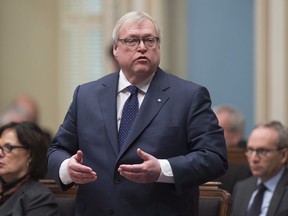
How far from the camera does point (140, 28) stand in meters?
4.55

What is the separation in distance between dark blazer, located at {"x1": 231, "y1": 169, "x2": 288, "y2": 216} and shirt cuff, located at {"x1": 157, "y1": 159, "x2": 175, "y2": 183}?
6.07 ft

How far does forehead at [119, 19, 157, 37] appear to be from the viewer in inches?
179

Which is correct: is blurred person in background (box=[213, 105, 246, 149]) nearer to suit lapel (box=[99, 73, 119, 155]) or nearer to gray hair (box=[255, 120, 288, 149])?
gray hair (box=[255, 120, 288, 149])

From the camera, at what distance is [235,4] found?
31.2ft

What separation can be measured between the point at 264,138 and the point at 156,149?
8.15ft

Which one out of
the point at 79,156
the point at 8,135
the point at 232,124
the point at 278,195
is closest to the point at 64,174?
the point at 79,156

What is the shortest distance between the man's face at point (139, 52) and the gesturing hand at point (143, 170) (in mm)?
539

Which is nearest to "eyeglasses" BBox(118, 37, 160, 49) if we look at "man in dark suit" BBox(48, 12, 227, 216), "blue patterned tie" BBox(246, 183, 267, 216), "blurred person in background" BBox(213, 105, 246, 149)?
"man in dark suit" BBox(48, 12, 227, 216)

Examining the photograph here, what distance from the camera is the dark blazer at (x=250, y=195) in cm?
607

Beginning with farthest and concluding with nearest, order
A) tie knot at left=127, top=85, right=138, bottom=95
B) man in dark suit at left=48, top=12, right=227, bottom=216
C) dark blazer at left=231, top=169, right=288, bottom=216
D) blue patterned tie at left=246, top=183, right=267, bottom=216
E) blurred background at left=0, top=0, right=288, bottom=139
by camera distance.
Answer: blurred background at left=0, top=0, right=288, bottom=139 → blue patterned tie at left=246, top=183, right=267, bottom=216 → dark blazer at left=231, top=169, right=288, bottom=216 → tie knot at left=127, top=85, right=138, bottom=95 → man in dark suit at left=48, top=12, right=227, bottom=216

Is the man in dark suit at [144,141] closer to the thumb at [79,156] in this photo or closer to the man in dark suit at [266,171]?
the thumb at [79,156]

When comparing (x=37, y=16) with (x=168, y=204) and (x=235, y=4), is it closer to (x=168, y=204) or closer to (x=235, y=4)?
(x=235, y=4)

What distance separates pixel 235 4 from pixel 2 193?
4.55 meters

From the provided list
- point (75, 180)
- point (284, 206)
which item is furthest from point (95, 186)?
point (284, 206)
